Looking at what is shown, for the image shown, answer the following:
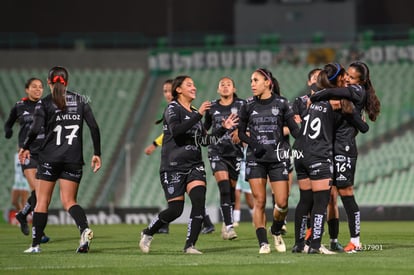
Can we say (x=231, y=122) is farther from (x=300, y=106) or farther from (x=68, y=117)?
(x=68, y=117)

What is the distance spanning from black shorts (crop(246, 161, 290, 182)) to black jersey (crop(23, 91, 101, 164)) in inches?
85.9

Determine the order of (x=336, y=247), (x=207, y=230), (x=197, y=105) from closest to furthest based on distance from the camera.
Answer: (x=336, y=247) → (x=207, y=230) → (x=197, y=105)

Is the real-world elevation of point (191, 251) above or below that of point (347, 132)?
below

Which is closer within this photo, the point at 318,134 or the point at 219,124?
the point at 318,134

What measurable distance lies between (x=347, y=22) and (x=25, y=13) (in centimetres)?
1206

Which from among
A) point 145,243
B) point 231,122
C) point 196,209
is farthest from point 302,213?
point 145,243

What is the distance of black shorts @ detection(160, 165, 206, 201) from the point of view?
13008 mm

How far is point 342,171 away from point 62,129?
3.84 m

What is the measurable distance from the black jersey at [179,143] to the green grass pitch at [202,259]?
1193 mm

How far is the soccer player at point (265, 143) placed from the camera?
512 inches

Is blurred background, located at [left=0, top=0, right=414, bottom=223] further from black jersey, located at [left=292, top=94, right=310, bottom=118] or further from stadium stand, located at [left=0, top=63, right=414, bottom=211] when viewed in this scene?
black jersey, located at [left=292, top=94, right=310, bottom=118]

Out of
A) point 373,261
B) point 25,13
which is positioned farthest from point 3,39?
point 373,261

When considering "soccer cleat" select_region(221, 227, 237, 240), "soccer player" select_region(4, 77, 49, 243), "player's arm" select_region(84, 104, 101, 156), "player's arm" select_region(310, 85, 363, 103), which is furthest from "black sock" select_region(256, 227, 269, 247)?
"soccer player" select_region(4, 77, 49, 243)

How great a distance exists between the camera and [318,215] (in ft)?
40.8
